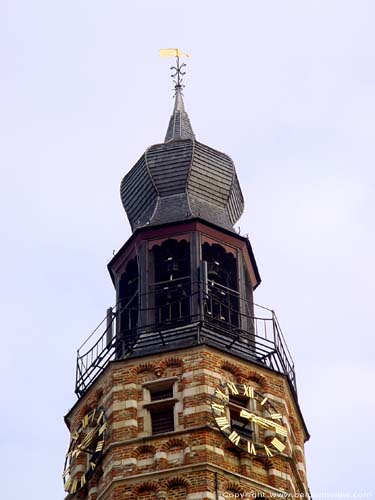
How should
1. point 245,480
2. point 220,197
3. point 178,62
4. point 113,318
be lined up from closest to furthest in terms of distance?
point 245,480 < point 113,318 < point 220,197 < point 178,62

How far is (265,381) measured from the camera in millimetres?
43750

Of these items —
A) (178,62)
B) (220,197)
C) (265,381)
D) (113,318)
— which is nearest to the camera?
(265,381)

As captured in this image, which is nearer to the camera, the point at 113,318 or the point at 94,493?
the point at 94,493

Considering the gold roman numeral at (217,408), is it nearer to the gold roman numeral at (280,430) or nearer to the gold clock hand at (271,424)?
the gold clock hand at (271,424)

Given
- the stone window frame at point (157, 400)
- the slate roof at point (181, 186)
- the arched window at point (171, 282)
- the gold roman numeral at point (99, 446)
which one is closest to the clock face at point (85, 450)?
the gold roman numeral at point (99, 446)

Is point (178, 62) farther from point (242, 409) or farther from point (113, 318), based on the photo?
point (242, 409)

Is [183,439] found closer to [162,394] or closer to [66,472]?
[162,394]

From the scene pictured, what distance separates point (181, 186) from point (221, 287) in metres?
4.03

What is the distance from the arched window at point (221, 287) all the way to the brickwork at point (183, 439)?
2287 mm

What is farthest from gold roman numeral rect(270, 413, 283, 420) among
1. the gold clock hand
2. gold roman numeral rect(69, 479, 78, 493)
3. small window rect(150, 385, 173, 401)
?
gold roman numeral rect(69, 479, 78, 493)

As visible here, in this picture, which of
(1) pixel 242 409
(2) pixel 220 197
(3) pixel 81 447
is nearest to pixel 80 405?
(3) pixel 81 447

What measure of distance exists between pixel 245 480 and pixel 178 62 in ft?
65.7

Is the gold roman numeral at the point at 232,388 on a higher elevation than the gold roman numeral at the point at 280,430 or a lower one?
higher

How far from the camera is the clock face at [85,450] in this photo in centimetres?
4253
